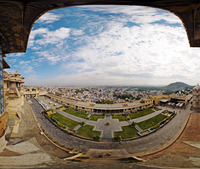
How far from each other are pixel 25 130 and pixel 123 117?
4.12 meters

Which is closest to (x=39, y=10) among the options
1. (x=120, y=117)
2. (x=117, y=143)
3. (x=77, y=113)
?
(x=117, y=143)

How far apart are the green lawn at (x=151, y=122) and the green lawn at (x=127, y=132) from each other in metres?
0.50

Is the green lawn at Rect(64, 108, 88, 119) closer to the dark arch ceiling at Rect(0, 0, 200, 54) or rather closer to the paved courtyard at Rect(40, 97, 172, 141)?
the paved courtyard at Rect(40, 97, 172, 141)

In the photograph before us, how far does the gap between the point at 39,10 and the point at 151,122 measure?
17.1ft

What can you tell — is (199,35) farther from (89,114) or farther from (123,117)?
(89,114)

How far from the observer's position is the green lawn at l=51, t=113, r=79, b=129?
3.61 metres

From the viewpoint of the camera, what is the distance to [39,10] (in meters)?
0.86

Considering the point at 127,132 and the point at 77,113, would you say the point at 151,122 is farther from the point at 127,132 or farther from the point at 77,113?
the point at 77,113

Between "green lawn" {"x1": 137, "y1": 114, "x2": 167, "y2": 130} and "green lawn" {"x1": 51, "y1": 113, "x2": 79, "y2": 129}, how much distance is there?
301cm

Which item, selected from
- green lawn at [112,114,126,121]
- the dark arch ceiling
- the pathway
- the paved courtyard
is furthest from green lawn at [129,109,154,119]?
the dark arch ceiling

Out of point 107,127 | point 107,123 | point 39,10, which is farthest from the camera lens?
point 107,123

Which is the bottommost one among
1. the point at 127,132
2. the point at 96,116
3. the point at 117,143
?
the point at 117,143

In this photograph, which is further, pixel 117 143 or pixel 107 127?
pixel 107 127

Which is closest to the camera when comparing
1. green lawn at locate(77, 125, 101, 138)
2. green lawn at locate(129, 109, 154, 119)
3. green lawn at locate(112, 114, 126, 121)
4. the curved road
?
the curved road
